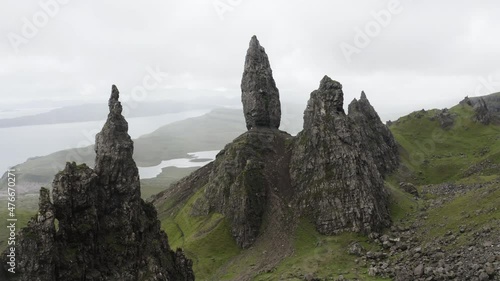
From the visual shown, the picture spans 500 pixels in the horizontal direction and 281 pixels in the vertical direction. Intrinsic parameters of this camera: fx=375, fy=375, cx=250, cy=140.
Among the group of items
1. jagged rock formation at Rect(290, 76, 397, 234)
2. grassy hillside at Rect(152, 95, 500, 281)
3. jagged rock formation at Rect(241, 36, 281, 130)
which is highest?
jagged rock formation at Rect(241, 36, 281, 130)

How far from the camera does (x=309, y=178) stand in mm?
116312

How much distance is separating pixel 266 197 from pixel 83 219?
67425 millimetres

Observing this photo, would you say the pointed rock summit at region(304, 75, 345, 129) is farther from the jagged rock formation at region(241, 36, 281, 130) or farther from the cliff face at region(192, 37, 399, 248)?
the jagged rock formation at region(241, 36, 281, 130)

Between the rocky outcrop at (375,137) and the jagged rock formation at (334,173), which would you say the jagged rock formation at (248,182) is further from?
the rocky outcrop at (375,137)

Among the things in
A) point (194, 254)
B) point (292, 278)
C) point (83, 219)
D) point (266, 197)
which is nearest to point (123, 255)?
point (83, 219)

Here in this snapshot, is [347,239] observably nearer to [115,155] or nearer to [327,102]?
[327,102]

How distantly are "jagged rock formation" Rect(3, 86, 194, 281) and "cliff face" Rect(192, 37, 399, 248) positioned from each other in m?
49.4

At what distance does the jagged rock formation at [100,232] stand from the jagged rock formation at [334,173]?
Answer: 174ft

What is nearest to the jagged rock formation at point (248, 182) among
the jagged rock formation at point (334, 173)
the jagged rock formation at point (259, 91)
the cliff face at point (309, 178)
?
the cliff face at point (309, 178)

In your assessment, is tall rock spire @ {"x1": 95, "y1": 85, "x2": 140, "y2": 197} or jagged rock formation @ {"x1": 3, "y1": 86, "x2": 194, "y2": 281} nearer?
jagged rock formation @ {"x1": 3, "y1": 86, "x2": 194, "y2": 281}

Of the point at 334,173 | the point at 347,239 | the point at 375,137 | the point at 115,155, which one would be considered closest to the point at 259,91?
the point at 334,173

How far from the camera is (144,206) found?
6888cm

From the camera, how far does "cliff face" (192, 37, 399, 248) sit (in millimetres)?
105688

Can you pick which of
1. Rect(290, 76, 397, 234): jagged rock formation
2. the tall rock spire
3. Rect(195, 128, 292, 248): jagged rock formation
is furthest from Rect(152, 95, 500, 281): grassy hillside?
the tall rock spire
